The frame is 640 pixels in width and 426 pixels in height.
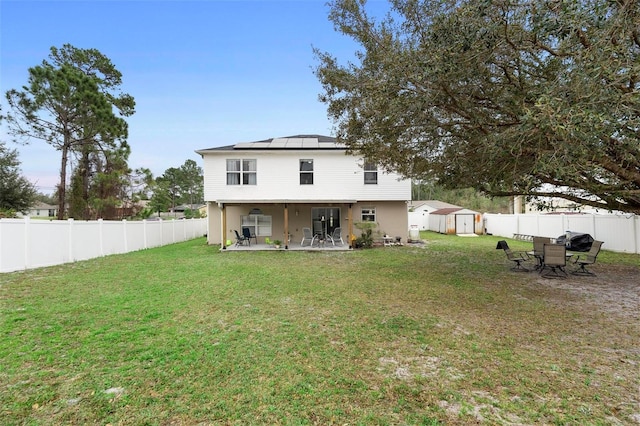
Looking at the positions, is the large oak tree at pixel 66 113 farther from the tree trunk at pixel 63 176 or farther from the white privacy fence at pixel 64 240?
the white privacy fence at pixel 64 240

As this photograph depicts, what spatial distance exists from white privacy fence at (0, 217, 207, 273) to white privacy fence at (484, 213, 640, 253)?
20134 millimetres

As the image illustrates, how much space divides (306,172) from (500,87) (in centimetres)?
1163

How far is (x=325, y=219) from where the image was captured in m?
17.2

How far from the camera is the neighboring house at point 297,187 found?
16.5m

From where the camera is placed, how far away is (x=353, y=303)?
6.17m

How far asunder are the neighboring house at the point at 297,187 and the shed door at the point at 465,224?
9.25m

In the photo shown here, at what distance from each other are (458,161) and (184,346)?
6612mm

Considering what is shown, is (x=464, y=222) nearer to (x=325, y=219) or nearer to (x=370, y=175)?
(x=370, y=175)

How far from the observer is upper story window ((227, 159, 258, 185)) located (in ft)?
54.5

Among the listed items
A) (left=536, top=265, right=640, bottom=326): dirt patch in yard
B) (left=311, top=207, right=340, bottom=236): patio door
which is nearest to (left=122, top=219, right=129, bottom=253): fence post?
(left=311, top=207, right=340, bottom=236): patio door

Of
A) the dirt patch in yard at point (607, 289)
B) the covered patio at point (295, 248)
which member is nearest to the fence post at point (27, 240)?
the covered patio at point (295, 248)

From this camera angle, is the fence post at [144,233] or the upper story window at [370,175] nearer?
the fence post at [144,233]

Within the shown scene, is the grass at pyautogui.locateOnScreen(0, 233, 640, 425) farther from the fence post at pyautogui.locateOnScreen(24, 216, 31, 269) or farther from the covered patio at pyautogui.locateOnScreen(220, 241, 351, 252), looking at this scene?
the covered patio at pyautogui.locateOnScreen(220, 241, 351, 252)

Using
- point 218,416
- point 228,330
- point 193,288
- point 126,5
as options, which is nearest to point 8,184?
point 126,5
